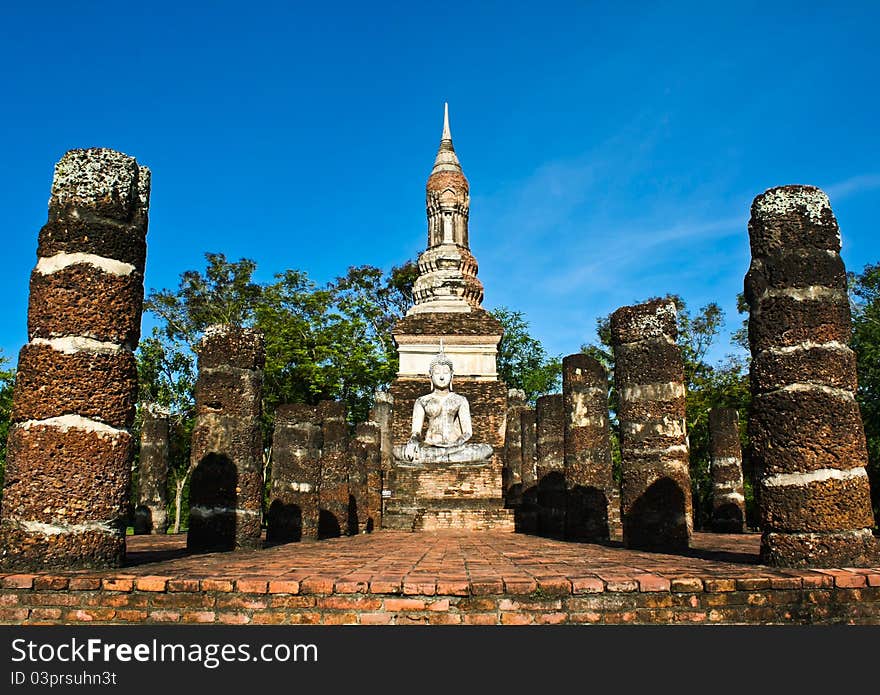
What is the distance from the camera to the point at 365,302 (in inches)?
1437

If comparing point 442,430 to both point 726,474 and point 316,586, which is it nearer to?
point 726,474

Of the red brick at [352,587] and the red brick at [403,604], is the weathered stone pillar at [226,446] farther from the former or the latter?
the red brick at [403,604]

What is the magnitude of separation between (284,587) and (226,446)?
4457 millimetres

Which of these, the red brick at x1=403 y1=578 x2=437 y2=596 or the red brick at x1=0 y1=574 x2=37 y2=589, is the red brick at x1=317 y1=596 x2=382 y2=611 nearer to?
the red brick at x1=403 y1=578 x2=437 y2=596

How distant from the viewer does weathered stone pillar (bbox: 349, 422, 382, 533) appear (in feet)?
50.2

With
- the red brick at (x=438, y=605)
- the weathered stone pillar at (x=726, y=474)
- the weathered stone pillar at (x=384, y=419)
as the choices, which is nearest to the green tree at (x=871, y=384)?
the weathered stone pillar at (x=726, y=474)

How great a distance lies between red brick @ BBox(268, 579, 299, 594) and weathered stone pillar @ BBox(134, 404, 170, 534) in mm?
14057

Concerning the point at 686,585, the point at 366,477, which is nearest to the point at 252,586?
the point at 686,585

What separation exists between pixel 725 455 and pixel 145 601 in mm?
14057

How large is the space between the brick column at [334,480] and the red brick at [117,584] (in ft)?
26.3

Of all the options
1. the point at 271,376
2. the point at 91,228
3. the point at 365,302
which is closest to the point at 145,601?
the point at 91,228

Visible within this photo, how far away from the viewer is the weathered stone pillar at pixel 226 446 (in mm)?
9109

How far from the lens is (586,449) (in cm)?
1254

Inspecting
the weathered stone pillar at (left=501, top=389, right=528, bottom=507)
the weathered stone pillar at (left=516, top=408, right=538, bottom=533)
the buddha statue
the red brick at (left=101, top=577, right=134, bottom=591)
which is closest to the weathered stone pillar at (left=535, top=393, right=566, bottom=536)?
the buddha statue
